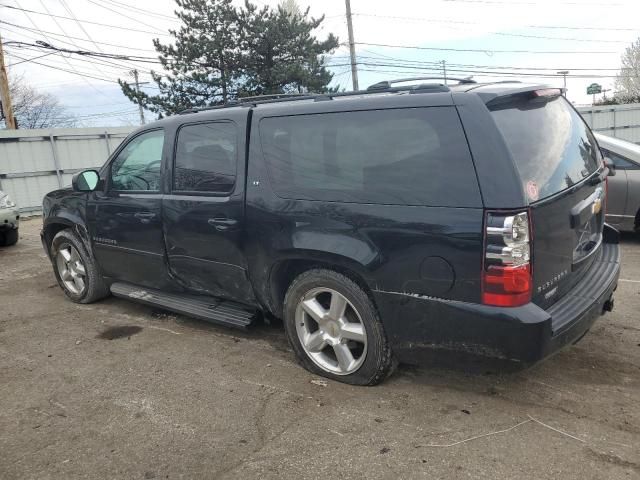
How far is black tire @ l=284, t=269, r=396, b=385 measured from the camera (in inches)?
122

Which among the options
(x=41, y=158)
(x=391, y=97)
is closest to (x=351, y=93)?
(x=391, y=97)

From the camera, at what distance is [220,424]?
9.91 ft

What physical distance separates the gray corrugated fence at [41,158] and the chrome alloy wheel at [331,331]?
1364 centimetres

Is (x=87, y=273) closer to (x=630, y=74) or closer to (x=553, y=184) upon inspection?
(x=553, y=184)

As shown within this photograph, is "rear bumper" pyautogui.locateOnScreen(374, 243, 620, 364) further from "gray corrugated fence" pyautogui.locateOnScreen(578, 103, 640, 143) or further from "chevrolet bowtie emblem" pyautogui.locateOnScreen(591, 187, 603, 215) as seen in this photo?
"gray corrugated fence" pyautogui.locateOnScreen(578, 103, 640, 143)

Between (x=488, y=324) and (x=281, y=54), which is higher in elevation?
(x=281, y=54)

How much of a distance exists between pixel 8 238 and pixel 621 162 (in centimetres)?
986

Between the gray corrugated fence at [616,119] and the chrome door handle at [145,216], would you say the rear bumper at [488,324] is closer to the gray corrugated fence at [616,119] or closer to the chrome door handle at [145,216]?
the chrome door handle at [145,216]

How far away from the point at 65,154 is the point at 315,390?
14.7m

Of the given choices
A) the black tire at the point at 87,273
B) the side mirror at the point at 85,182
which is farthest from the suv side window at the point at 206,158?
the black tire at the point at 87,273

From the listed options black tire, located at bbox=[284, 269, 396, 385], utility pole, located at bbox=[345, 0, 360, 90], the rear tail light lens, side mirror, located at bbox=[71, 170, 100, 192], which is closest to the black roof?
the rear tail light lens

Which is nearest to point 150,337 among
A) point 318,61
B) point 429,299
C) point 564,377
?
point 429,299

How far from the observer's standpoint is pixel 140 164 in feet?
15.0

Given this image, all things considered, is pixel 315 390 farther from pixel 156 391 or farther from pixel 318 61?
pixel 318 61
